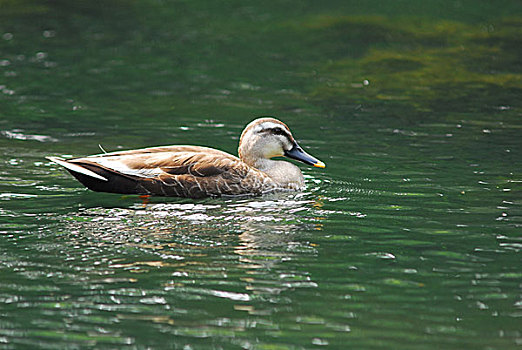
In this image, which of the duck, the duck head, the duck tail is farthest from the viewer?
the duck head

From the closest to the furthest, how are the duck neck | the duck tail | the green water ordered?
the green water, the duck tail, the duck neck

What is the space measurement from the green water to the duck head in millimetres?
684

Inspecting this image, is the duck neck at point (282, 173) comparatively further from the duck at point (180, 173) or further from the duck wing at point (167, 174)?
the duck wing at point (167, 174)

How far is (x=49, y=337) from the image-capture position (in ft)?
23.0

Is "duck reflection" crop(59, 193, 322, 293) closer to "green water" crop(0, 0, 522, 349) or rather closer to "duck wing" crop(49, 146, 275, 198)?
"green water" crop(0, 0, 522, 349)

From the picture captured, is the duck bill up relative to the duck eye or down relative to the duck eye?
down

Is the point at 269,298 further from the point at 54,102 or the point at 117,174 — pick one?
the point at 54,102

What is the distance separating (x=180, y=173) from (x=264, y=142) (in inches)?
52.7

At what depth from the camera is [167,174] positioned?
11305 millimetres

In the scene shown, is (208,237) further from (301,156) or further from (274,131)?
(301,156)

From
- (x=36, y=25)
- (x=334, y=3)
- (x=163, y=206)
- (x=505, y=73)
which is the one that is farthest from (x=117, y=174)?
(x=334, y=3)

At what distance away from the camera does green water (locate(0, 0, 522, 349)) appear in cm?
741

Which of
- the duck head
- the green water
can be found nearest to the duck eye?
the duck head

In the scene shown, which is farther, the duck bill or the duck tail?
the duck bill
